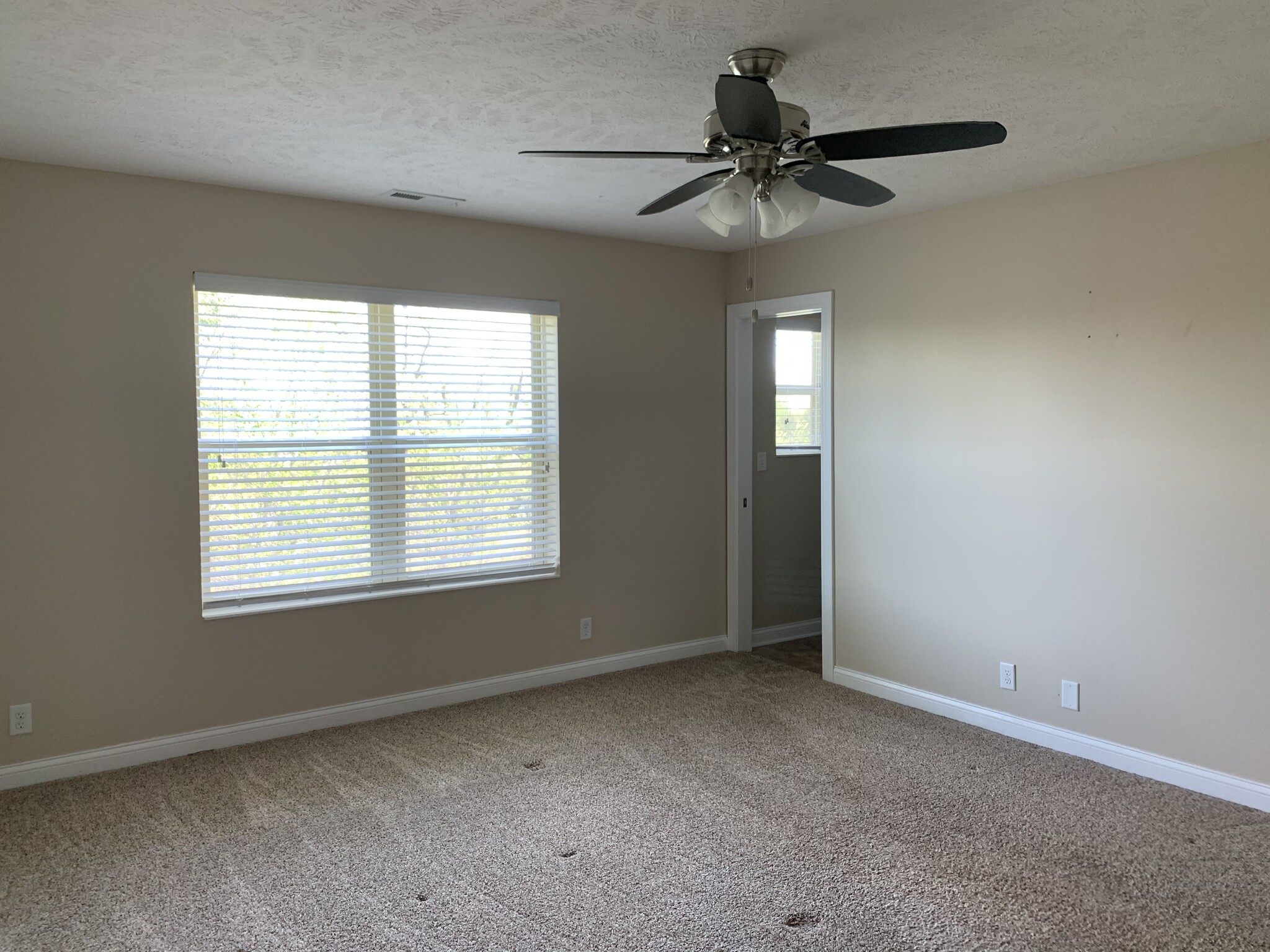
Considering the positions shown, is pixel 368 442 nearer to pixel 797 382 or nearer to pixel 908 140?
pixel 797 382

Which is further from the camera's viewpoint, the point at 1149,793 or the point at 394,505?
the point at 394,505

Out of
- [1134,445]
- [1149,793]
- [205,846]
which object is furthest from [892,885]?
[205,846]

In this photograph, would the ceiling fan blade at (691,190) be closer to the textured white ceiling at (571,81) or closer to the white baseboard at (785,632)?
the textured white ceiling at (571,81)

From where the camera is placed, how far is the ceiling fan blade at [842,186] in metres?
2.53

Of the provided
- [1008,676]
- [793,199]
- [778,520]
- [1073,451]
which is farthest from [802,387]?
[793,199]

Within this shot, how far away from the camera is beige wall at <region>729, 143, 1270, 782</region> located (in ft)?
11.1

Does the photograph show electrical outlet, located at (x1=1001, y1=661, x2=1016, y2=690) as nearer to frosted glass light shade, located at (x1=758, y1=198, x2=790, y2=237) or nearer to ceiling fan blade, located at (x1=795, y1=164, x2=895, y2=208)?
ceiling fan blade, located at (x1=795, y1=164, x2=895, y2=208)

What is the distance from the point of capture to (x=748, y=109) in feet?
6.93

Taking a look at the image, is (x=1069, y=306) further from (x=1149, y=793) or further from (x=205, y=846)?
(x=205, y=846)

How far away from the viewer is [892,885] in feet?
9.21

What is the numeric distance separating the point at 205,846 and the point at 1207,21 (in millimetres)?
3871

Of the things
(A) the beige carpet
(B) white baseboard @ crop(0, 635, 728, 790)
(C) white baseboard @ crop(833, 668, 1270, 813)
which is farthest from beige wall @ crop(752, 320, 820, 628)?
(A) the beige carpet

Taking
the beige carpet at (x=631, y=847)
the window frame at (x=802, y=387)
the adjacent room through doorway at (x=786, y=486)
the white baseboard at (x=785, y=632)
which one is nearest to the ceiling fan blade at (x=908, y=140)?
the beige carpet at (x=631, y=847)

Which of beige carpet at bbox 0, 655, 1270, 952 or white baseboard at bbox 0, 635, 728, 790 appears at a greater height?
white baseboard at bbox 0, 635, 728, 790
